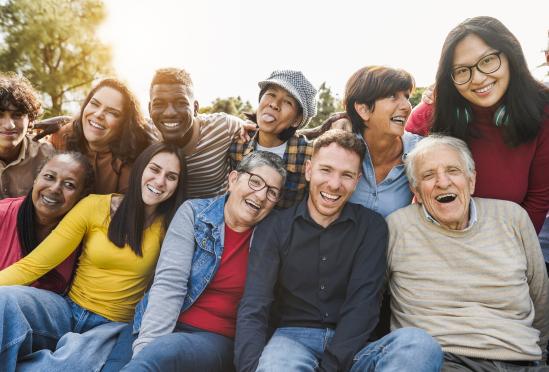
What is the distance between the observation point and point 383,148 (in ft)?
12.7

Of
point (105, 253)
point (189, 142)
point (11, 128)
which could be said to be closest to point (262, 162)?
point (189, 142)

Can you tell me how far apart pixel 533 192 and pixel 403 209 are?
1.06 meters

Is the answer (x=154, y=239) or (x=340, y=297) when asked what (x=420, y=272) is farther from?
(x=154, y=239)

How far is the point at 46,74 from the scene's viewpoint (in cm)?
1972

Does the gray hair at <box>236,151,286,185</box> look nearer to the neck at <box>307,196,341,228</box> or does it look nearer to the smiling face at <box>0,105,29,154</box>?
the neck at <box>307,196,341,228</box>

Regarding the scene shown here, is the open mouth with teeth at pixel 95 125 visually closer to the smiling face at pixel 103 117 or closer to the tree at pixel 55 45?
the smiling face at pixel 103 117

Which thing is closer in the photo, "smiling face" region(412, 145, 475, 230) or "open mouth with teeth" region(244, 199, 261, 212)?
"smiling face" region(412, 145, 475, 230)

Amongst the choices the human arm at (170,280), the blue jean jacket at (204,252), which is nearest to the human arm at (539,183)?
the blue jean jacket at (204,252)

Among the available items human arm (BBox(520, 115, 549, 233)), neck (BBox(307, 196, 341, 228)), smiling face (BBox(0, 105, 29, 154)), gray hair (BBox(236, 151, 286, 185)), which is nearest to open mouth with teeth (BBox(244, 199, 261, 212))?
gray hair (BBox(236, 151, 286, 185))

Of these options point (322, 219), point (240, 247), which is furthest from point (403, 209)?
point (240, 247)

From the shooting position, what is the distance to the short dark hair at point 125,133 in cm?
445

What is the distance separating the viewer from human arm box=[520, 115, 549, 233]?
Result: 3.37 meters

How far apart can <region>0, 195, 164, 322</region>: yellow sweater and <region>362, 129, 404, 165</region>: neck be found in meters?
1.95

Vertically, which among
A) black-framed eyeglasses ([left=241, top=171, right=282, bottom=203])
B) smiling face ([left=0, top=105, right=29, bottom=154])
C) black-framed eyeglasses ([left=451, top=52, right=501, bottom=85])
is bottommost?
black-framed eyeglasses ([left=241, top=171, right=282, bottom=203])
